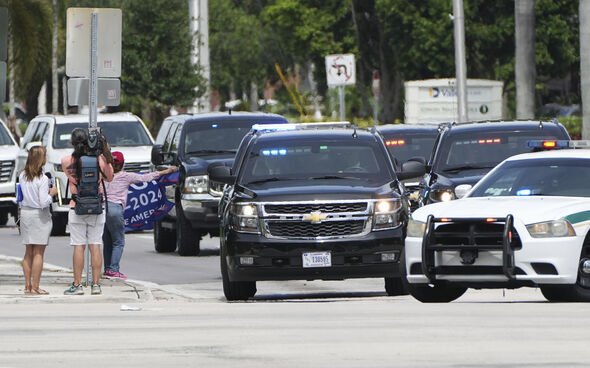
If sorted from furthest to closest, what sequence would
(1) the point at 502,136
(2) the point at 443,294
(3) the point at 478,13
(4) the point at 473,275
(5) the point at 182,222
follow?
1. (3) the point at 478,13
2. (5) the point at 182,222
3. (1) the point at 502,136
4. (2) the point at 443,294
5. (4) the point at 473,275

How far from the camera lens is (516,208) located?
1698cm

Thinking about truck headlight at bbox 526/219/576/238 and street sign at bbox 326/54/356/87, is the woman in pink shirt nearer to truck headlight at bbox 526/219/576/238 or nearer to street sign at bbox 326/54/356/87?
truck headlight at bbox 526/219/576/238

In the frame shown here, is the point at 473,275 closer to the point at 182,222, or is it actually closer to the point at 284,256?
the point at 284,256

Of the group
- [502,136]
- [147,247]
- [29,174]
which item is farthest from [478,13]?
[29,174]

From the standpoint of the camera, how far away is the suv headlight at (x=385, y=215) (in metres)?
19.0

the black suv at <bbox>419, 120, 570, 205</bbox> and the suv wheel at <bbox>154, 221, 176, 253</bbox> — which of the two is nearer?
the black suv at <bbox>419, 120, 570, 205</bbox>

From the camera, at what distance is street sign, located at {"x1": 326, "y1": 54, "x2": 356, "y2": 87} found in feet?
145

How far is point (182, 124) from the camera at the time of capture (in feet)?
92.6

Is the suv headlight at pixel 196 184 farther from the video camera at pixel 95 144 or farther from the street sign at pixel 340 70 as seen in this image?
the street sign at pixel 340 70

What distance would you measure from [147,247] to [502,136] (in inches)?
338

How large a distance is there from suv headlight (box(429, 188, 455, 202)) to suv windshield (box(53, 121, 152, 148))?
11.9 metres

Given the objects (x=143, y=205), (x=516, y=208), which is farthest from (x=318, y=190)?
(x=143, y=205)

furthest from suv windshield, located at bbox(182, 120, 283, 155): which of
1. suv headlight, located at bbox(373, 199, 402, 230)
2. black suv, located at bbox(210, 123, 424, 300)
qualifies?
suv headlight, located at bbox(373, 199, 402, 230)

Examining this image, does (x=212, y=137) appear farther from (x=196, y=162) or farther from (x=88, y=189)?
(x=88, y=189)
